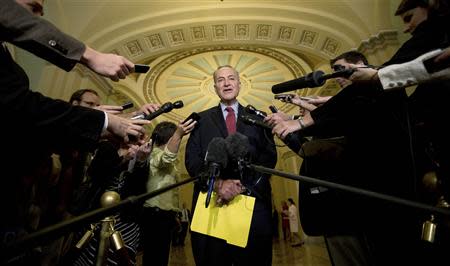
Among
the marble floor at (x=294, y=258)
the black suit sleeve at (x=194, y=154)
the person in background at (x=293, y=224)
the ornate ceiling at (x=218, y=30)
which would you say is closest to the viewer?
the black suit sleeve at (x=194, y=154)

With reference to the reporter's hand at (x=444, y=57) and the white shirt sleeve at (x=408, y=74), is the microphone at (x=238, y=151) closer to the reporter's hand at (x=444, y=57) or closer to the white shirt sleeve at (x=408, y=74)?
the white shirt sleeve at (x=408, y=74)

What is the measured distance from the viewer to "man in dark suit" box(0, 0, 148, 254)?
75 cm

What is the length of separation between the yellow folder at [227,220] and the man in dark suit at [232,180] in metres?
0.05

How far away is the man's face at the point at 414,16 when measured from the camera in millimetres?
1147

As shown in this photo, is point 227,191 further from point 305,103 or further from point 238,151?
point 305,103

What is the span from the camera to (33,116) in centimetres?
76

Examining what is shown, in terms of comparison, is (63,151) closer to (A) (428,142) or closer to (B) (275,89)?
(B) (275,89)

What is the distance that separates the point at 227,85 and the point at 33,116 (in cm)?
128

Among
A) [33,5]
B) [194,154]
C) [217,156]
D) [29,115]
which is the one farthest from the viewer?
[194,154]

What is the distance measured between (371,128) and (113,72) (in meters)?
1.15

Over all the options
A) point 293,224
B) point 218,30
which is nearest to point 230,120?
point 218,30

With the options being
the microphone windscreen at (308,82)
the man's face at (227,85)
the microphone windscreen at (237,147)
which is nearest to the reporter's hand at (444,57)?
the microphone windscreen at (308,82)

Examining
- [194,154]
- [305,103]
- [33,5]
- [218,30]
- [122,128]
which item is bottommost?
[194,154]

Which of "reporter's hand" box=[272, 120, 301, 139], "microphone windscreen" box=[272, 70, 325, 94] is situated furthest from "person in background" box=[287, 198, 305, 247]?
"microphone windscreen" box=[272, 70, 325, 94]
